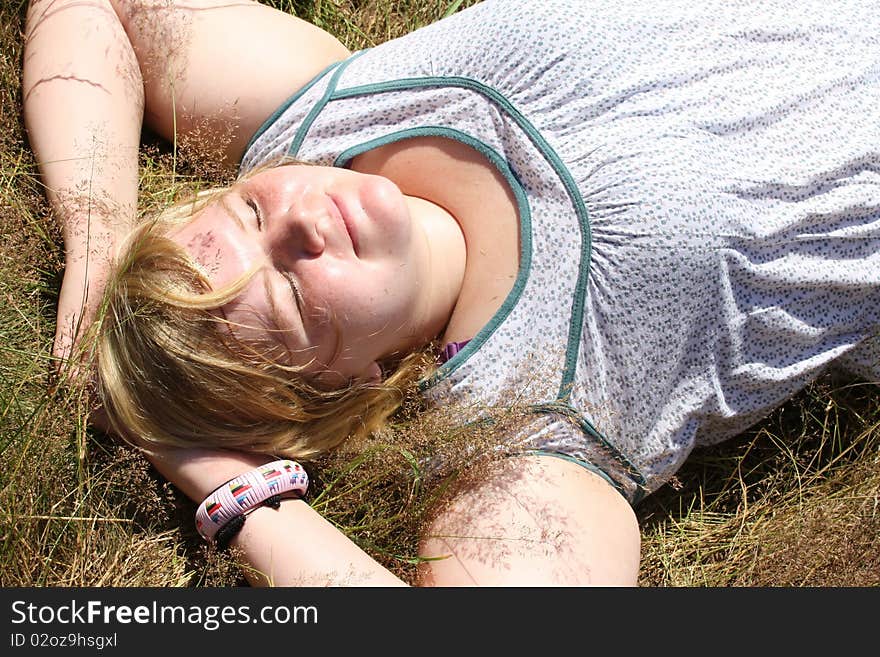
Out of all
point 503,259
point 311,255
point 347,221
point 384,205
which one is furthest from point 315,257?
point 503,259

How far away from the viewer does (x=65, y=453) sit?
2.59 metres

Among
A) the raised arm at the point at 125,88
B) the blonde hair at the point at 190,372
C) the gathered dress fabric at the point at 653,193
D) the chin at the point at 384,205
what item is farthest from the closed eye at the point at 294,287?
the raised arm at the point at 125,88

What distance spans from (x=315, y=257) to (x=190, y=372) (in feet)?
1.58

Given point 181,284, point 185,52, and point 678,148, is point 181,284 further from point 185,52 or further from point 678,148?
point 678,148

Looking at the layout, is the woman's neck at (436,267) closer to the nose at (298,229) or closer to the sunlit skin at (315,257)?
the sunlit skin at (315,257)

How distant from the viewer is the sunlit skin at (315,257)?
7.66ft

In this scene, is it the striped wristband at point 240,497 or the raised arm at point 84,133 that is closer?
the striped wristband at point 240,497

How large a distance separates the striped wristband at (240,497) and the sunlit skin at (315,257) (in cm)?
33

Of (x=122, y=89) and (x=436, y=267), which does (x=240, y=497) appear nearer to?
(x=436, y=267)

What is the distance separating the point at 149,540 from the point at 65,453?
0.39m

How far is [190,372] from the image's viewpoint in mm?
2416

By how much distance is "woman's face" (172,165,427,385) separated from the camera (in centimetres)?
234

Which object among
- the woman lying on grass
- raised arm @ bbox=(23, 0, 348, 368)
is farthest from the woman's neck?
raised arm @ bbox=(23, 0, 348, 368)

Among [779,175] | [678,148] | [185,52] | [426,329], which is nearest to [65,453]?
[426,329]
